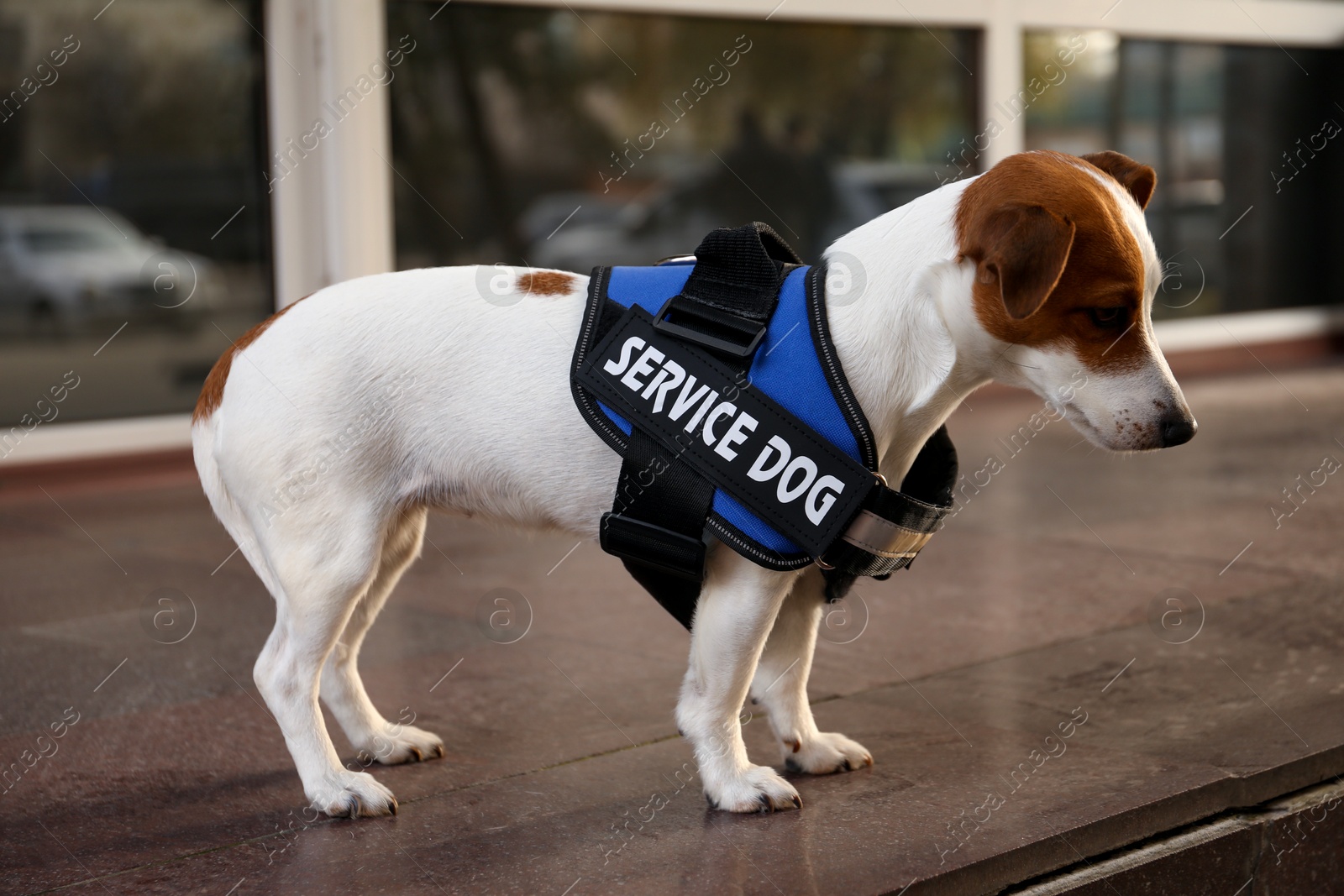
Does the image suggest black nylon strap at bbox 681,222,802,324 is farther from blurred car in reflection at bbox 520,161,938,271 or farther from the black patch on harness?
blurred car in reflection at bbox 520,161,938,271

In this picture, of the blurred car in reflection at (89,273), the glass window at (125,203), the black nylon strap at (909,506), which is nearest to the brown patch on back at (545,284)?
the black nylon strap at (909,506)

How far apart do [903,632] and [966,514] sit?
88.4 inches

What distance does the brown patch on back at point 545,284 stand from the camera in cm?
331

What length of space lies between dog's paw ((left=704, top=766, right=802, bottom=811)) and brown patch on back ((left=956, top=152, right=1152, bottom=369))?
3.94ft

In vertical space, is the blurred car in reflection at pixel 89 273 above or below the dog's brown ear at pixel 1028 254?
below

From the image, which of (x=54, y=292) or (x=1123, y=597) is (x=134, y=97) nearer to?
(x=54, y=292)

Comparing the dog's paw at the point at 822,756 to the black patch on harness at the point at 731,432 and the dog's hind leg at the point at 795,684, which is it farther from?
the black patch on harness at the point at 731,432

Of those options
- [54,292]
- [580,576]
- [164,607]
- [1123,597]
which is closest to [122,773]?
[164,607]

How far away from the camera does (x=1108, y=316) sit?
2.85m

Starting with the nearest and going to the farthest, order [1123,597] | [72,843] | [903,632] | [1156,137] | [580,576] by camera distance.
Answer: [72,843] < [903,632] < [1123,597] < [580,576] < [1156,137]

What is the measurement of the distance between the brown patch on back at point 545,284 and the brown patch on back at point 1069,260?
962 millimetres

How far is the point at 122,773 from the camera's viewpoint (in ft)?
11.9

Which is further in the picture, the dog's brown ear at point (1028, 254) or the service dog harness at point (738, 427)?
the service dog harness at point (738, 427)

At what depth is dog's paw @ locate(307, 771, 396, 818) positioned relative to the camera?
3271 millimetres
